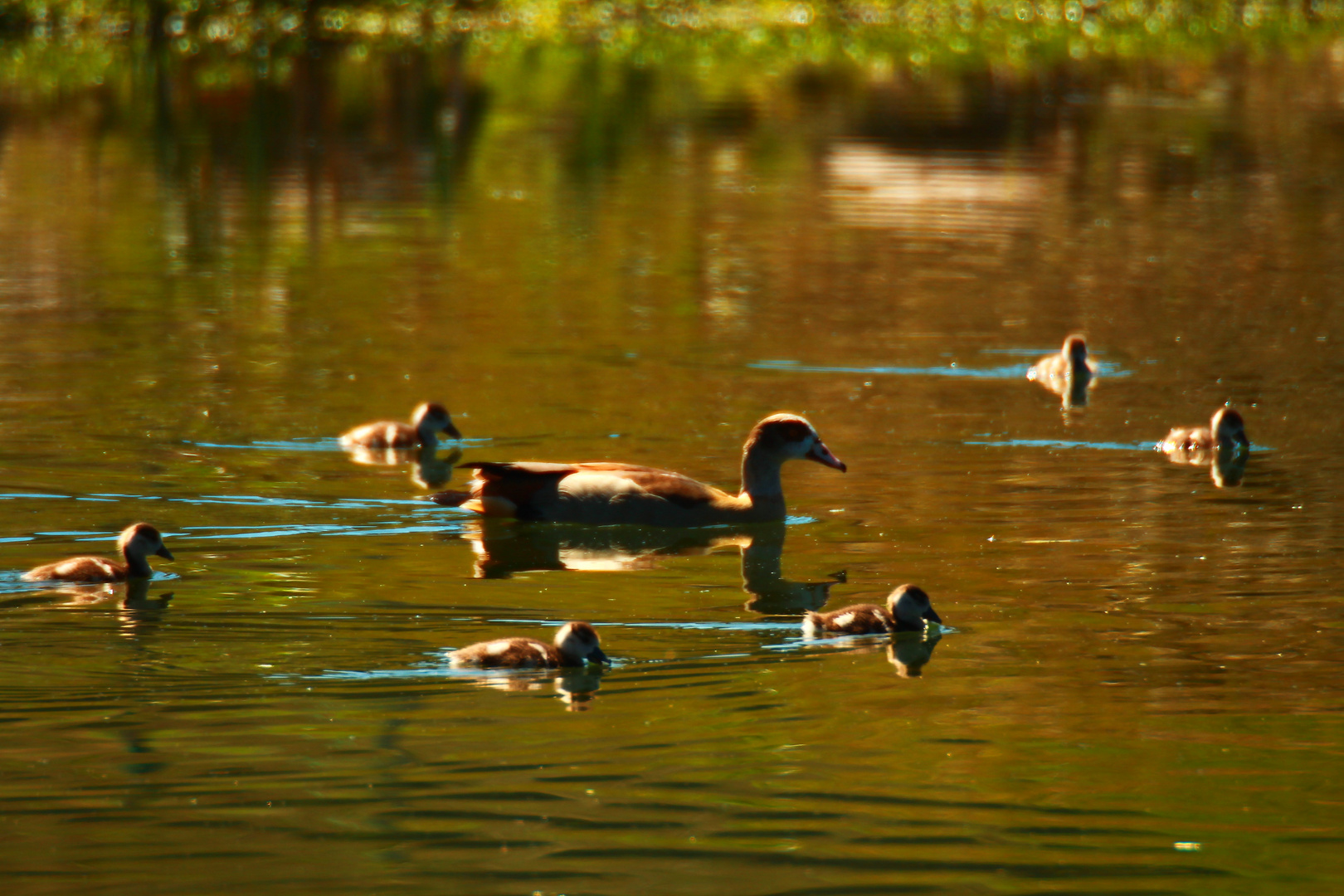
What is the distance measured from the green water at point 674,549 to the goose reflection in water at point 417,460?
169mm

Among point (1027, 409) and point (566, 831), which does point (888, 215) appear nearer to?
point (1027, 409)

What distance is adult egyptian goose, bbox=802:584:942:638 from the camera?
9.73 metres

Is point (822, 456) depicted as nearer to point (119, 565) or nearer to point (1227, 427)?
point (1227, 427)

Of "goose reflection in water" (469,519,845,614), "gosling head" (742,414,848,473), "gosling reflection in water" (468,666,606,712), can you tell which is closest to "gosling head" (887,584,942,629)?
"goose reflection in water" (469,519,845,614)

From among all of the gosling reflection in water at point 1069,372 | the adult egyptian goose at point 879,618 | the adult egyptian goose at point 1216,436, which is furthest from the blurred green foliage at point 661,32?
the adult egyptian goose at point 879,618

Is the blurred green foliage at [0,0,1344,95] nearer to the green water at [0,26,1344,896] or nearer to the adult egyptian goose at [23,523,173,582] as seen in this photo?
the green water at [0,26,1344,896]

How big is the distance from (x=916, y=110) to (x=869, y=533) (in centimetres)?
2983

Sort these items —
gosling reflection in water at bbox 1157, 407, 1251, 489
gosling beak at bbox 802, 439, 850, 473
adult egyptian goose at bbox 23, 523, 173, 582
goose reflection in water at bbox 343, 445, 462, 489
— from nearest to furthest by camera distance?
adult egyptian goose at bbox 23, 523, 173, 582
gosling beak at bbox 802, 439, 850, 473
goose reflection in water at bbox 343, 445, 462, 489
gosling reflection in water at bbox 1157, 407, 1251, 489

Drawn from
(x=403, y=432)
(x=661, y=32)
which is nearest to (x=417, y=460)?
(x=403, y=432)

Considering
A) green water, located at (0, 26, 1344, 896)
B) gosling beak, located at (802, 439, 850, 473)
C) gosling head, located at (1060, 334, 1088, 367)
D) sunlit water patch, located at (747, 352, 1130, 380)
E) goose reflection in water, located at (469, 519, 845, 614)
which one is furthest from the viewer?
sunlit water patch, located at (747, 352, 1130, 380)

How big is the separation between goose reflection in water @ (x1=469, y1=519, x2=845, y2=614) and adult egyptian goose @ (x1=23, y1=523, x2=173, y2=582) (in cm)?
180

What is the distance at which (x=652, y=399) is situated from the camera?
1609cm

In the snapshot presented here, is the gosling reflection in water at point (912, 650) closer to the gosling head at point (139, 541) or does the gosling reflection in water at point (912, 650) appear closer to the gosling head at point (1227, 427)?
the gosling head at point (139, 541)

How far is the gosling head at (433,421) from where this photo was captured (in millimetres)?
14469
